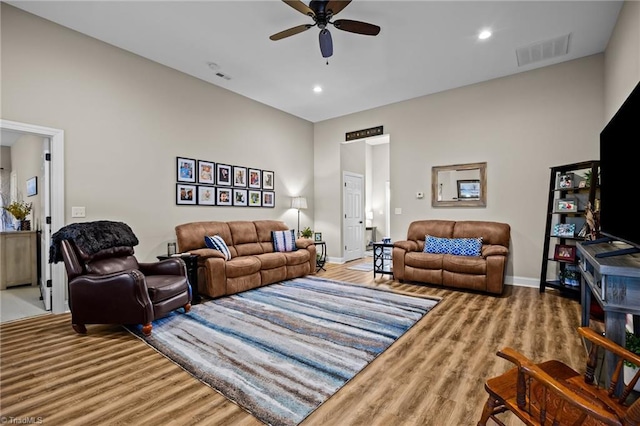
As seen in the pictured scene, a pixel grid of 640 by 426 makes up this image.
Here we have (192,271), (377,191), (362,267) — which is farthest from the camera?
(377,191)

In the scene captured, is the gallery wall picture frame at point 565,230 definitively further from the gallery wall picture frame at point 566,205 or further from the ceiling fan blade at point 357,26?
the ceiling fan blade at point 357,26

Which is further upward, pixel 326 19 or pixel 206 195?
pixel 326 19

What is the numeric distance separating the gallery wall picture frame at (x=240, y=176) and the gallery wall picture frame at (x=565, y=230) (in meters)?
4.83

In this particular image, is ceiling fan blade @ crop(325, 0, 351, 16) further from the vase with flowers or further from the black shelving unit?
the vase with flowers

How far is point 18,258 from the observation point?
4.64 meters

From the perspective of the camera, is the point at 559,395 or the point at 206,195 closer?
the point at 559,395

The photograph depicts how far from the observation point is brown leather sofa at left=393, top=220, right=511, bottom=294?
13.2ft

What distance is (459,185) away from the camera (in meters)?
5.10

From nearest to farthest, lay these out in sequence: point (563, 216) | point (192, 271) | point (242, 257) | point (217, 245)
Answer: point (192, 271), point (563, 216), point (217, 245), point (242, 257)

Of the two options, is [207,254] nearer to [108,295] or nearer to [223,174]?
[108,295]

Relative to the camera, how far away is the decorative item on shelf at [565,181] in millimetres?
3890

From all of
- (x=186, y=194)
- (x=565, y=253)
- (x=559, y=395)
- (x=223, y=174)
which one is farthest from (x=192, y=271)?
(x=565, y=253)

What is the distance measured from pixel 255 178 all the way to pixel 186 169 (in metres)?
1.35

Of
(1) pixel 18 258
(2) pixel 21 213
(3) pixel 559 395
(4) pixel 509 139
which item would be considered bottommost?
(1) pixel 18 258
